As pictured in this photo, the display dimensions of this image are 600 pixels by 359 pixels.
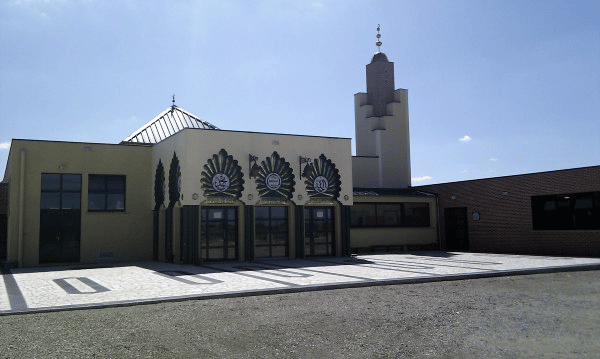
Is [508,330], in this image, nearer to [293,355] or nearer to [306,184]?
[293,355]

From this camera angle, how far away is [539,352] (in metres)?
6.06

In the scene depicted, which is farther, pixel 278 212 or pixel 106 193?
pixel 106 193

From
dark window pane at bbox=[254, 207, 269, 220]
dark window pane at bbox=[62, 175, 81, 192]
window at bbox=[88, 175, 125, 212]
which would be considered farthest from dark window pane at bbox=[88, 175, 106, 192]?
dark window pane at bbox=[254, 207, 269, 220]

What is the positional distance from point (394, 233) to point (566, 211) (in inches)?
317

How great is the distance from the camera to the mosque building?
19266 mm

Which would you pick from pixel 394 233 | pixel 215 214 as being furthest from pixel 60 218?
pixel 394 233

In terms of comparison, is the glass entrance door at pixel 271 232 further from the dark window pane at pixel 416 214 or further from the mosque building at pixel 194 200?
the dark window pane at pixel 416 214

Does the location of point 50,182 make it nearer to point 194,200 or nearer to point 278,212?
point 194,200

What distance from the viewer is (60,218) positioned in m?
20.1

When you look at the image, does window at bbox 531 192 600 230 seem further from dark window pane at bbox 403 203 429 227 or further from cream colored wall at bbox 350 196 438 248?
dark window pane at bbox 403 203 429 227

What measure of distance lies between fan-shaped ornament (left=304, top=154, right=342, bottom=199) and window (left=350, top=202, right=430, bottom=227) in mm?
3766

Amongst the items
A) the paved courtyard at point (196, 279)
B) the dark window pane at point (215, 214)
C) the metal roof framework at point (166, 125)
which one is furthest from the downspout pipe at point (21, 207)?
the dark window pane at point (215, 214)

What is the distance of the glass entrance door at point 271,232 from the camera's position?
20.2 meters

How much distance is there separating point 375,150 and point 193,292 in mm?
20822
